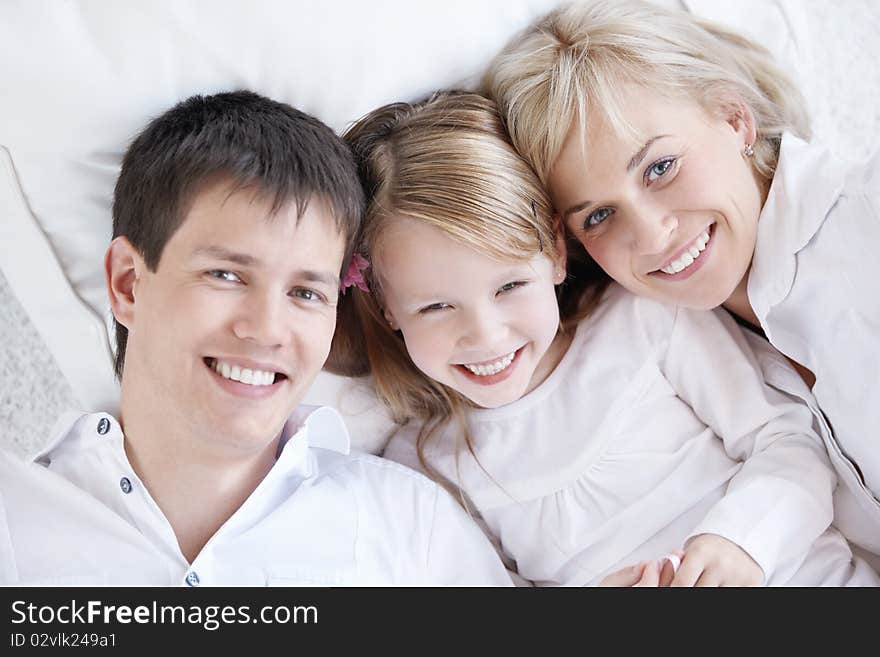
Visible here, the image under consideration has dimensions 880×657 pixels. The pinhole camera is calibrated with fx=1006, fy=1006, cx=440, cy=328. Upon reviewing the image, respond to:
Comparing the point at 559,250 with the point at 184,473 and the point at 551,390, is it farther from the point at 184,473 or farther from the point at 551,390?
the point at 184,473

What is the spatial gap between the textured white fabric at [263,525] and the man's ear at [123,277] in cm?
12

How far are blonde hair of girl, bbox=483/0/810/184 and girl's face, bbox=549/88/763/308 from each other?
2 centimetres

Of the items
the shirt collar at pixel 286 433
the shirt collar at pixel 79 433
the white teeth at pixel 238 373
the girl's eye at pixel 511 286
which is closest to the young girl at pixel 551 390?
the girl's eye at pixel 511 286

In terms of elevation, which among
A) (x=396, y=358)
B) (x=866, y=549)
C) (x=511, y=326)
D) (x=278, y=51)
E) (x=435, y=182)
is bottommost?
(x=866, y=549)

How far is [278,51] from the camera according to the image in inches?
44.1

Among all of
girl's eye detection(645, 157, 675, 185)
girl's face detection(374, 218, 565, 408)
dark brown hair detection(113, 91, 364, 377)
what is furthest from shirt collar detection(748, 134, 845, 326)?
dark brown hair detection(113, 91, 364, 377)

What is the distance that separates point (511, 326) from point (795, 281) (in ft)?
1.14

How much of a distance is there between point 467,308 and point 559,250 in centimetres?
16

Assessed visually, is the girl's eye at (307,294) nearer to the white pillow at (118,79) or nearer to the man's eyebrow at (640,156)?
the white pillow at (118,79)

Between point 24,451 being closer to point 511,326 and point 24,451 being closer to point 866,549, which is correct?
point 511,326

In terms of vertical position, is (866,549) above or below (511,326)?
below

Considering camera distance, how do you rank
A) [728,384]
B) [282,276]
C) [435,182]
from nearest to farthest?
[282,276] → [435,182] → [728,384]

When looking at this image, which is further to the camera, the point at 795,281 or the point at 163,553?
the point at 795,281
